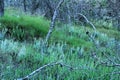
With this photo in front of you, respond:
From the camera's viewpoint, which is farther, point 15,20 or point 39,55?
point 15,20

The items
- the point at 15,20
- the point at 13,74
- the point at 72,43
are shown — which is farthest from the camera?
the point at 15,20

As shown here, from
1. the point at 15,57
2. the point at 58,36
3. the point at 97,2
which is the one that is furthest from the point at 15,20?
the point at 97,2

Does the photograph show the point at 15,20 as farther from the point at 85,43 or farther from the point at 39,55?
the point at 39,55

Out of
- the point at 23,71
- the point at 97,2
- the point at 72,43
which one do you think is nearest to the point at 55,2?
the point at 97,2

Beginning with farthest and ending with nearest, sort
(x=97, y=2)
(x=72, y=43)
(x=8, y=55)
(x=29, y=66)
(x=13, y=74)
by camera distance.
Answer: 1. (x=97, y=2)
2. (x=72, y=43)
3. (x=8, y=55)
4. (x=29, y=66)
5. (x=13, y=74)

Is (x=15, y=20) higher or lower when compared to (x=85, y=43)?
higher

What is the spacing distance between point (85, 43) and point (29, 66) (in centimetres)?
255

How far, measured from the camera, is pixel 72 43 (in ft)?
19.8

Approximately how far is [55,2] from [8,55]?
4.86 m

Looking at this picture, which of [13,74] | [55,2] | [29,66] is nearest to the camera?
[13,74]

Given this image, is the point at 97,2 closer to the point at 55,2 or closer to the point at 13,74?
the point at 55,2

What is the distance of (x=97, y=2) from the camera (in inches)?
421

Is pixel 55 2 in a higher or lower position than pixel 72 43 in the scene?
higher

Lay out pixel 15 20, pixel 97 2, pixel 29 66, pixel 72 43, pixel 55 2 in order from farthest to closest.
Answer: pixel 97 2
pixel 55 2
pixel 15 20
pixel 72 43
pixel 29 66
